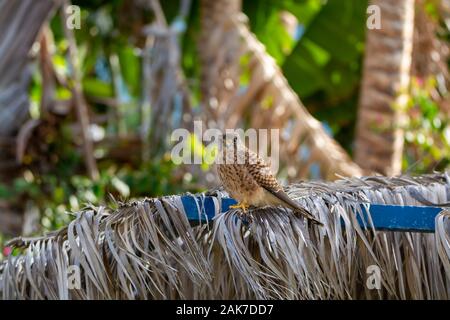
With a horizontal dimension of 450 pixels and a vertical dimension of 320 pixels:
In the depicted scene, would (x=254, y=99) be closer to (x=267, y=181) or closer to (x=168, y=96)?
(x=168, y=96)

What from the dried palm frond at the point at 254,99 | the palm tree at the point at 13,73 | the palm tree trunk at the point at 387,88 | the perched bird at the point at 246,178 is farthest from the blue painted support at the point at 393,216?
the palm tree at the point at 13,73

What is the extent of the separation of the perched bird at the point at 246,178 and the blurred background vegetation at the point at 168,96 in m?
2.73

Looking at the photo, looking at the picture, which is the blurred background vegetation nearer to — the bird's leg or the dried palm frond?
the dried palm frond

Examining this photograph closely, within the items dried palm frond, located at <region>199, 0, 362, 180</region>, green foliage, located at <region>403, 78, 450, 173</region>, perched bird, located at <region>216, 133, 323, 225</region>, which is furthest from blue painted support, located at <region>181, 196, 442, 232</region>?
green foliage, located at <region>403, 78, 450, 173</region>

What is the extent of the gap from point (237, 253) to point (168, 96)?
524 cm

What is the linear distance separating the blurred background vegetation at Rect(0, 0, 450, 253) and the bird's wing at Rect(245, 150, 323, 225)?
288cm

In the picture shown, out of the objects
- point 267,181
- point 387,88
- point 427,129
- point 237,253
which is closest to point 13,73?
point 387,88

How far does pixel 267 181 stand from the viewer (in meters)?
4.43

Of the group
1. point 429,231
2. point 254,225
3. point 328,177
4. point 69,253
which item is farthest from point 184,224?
point 328,177

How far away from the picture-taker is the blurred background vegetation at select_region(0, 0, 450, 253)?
875cm

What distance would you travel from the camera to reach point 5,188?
29.8 feet

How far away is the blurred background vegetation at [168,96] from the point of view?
875 centimetres

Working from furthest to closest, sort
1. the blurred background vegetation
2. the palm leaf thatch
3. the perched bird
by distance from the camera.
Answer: the blurred background vegetation < the perched bird < the palm leaf thatch

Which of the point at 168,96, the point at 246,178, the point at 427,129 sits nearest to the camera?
the point at 246,178
